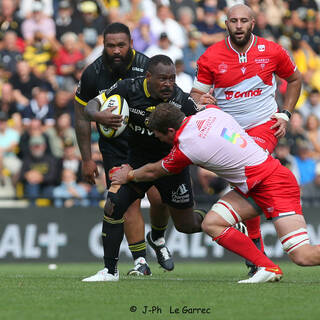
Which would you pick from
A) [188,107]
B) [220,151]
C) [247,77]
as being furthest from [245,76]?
[220,151]

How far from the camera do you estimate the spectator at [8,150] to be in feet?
50.8

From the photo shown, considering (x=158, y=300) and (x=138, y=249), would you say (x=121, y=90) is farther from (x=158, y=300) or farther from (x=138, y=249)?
(x=158, y=300)

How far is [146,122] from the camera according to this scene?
8.99 m

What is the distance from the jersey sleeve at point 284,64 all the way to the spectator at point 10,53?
9.24 m

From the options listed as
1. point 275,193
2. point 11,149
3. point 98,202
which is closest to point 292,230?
point 275,193

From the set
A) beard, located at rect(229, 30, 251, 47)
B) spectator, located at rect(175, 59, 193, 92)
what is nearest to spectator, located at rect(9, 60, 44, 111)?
spectator, located at rect(175, 59, 193, 92)

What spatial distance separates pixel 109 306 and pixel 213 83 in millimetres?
3723

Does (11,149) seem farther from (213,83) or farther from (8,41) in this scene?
(213,83)

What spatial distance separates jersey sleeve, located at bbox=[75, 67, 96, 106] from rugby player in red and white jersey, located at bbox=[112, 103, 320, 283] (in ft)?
5.65

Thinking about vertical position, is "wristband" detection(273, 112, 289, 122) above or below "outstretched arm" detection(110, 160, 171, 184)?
above

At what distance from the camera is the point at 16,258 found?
1480 cm

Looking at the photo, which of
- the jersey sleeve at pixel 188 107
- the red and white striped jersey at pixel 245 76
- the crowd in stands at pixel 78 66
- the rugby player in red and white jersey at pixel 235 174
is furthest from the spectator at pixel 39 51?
the rugby player in red and white jersey at pixel 235 174

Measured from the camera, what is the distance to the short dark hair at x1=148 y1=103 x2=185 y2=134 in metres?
8.23

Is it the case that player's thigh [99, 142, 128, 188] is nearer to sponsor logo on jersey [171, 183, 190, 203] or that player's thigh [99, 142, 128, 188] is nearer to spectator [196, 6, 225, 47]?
sponsor logo on jersey [171, 183, 190, 203]
